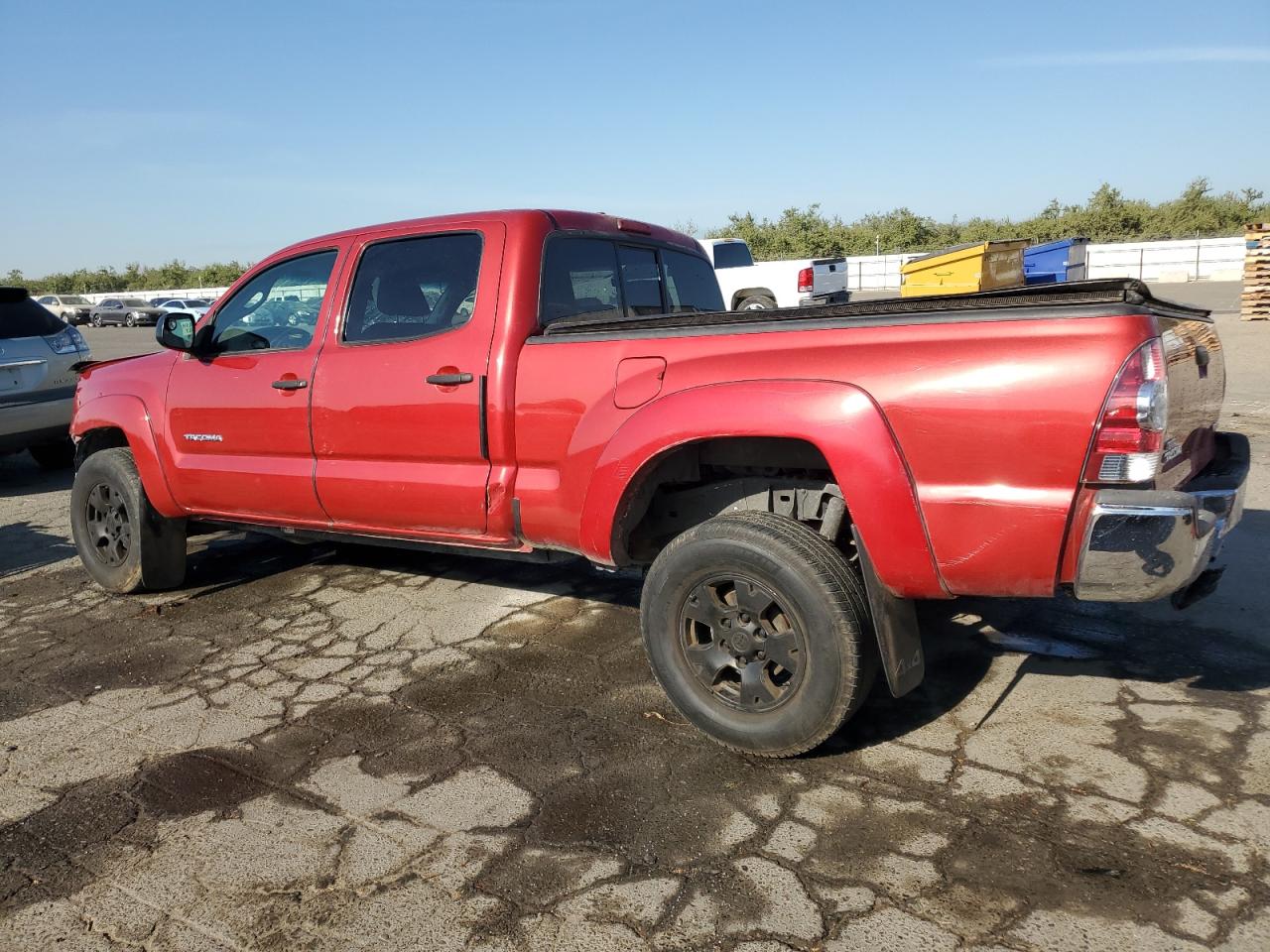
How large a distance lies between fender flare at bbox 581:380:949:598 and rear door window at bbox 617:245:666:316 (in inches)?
56.9

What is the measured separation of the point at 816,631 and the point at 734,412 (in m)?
0.74

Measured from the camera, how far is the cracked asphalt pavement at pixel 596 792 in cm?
246

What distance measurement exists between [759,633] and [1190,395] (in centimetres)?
152

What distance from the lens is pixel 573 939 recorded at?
2377mm

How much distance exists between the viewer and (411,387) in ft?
13.4

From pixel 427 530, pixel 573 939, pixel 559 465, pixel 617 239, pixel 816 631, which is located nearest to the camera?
pixel 573 939

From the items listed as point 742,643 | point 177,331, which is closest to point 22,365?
point 177,331

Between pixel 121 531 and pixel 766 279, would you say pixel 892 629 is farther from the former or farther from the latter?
pixel 766 279

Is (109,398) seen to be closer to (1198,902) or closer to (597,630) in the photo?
(597,630)

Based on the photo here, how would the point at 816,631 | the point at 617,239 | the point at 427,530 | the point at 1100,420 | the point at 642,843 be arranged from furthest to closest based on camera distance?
the point at 617,239 → the point at 427,530 → the point at 816,631 → the point at 642,843 → the point at 1100,420

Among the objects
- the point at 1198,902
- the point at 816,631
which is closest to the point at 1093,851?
the point at 1198,902

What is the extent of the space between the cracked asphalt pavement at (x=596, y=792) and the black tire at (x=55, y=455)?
549cm

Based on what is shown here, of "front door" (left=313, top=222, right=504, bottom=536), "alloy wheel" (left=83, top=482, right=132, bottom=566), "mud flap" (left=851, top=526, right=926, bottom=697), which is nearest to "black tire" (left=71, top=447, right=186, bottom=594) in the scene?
"alloy wheel" (left=83, top=482, right=132, bottom=566)

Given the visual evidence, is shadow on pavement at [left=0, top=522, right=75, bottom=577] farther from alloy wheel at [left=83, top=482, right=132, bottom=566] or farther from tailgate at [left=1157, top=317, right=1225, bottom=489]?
tailgate at [left=1157, top=317, right=1225, bottom=489]
